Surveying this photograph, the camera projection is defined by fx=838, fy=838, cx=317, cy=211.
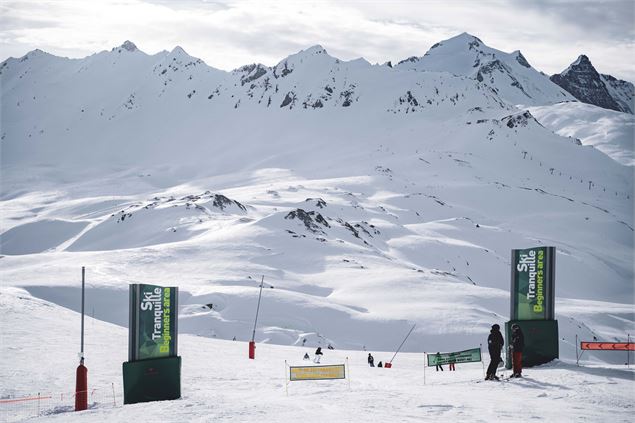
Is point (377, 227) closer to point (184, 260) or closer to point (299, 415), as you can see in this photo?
point (184, 260)

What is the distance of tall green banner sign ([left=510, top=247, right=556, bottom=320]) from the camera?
25266mm

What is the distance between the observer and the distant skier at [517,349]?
74.3 feet

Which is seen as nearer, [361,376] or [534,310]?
[534,310]

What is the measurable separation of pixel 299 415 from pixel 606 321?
208 feet

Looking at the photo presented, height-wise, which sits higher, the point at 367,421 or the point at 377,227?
the point at 377,227

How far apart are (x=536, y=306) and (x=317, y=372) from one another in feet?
22.8

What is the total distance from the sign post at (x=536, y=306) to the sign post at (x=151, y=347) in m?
10.0

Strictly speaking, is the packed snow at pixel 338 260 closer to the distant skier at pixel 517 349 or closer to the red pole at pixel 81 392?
the distant skier at pixel 517 349

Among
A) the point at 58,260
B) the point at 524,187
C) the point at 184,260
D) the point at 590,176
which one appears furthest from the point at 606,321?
the point at 590,176

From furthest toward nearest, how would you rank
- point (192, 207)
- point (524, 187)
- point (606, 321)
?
point (524, 187) → point (192, 207) → point (606, 321)

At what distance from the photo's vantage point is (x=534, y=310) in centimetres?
2553

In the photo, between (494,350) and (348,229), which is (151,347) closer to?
(494,350)

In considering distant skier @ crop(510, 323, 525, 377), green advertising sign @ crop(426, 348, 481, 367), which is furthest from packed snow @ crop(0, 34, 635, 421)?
green advertising sign @ crop(426, 348, 481, 367)

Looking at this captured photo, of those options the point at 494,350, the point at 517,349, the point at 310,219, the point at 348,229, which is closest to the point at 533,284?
the point at 494,350
